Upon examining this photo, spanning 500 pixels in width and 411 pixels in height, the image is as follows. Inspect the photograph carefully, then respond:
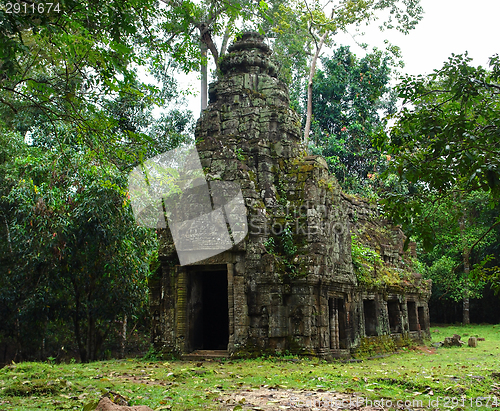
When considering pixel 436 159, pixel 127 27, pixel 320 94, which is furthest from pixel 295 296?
pixel 320 94

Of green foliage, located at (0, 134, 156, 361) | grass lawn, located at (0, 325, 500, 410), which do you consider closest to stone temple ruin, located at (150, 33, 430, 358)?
grass lawn, located at (0, 325, 500, 410)

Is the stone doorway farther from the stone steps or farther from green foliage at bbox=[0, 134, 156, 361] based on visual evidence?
the stone steps

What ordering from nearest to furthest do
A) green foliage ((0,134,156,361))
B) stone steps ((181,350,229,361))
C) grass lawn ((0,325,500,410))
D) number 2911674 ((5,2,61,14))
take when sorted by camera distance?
number 2911674 ((5,2,61,14))
grass lawn ((0,325,500,410))
stone steps ((181,350,229,361))
green foliage ((0,134,156,361))

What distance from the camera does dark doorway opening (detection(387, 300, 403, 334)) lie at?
1500 cm

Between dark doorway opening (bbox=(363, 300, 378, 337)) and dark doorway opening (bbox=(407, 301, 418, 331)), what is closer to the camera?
dark doorway opening (bbox=(363, 300, 378, 337))

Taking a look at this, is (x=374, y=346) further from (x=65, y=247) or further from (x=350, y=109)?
(x=350, y=109)

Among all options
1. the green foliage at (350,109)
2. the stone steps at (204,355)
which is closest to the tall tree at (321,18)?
the green foliage at (350,109)

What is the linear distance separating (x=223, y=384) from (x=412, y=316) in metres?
11.2

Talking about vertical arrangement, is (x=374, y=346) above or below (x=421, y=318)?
below

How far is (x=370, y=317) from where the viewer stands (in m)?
13.6

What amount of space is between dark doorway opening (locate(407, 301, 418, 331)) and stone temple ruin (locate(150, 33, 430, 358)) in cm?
188

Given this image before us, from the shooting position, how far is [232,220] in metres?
10.8

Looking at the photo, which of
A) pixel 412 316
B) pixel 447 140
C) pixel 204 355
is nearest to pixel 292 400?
pixel 447 140

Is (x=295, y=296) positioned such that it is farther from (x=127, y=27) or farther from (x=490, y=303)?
(x=490, y=303)
